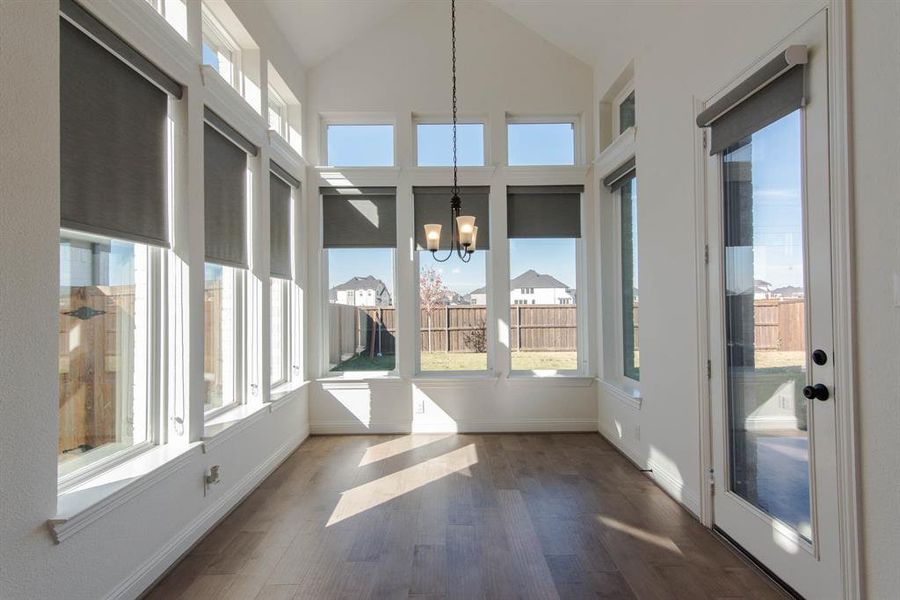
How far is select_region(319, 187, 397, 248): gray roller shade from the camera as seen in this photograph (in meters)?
4.90

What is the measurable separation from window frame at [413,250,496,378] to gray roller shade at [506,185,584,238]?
0.47 meters

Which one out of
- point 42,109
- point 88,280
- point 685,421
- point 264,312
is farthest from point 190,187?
point 685,421

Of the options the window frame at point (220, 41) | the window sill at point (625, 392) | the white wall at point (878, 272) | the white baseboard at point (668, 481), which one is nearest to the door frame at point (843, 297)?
A: the white wall at point (878, 272)

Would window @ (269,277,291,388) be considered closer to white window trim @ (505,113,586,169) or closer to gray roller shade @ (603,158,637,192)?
white window trim @ (505,113,586,169)

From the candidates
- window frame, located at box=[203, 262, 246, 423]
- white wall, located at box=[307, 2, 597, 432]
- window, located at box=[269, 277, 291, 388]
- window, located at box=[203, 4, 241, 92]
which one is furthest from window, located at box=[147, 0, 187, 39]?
white wall, located at box=[307, 2, 597, 432]

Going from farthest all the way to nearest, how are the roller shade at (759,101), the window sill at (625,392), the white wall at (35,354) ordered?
the window sill at (625,392), the roller shade at (759,101), the white wall at (35,354)

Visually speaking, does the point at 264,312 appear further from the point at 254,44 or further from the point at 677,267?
the point at 677,267

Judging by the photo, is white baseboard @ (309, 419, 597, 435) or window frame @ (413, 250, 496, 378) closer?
white baseboard @ (309, 419, 597, 435)

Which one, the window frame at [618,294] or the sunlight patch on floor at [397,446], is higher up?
the window frame at [618,294]

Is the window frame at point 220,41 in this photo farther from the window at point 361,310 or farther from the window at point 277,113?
the window at point 361,310

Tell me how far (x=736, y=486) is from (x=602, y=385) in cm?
211

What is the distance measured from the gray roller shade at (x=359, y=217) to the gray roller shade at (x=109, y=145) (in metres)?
2.39

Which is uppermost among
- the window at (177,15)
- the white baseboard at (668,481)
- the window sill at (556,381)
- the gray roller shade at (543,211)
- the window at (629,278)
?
the window at (177,15)

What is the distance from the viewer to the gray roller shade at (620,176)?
13.3 ft
